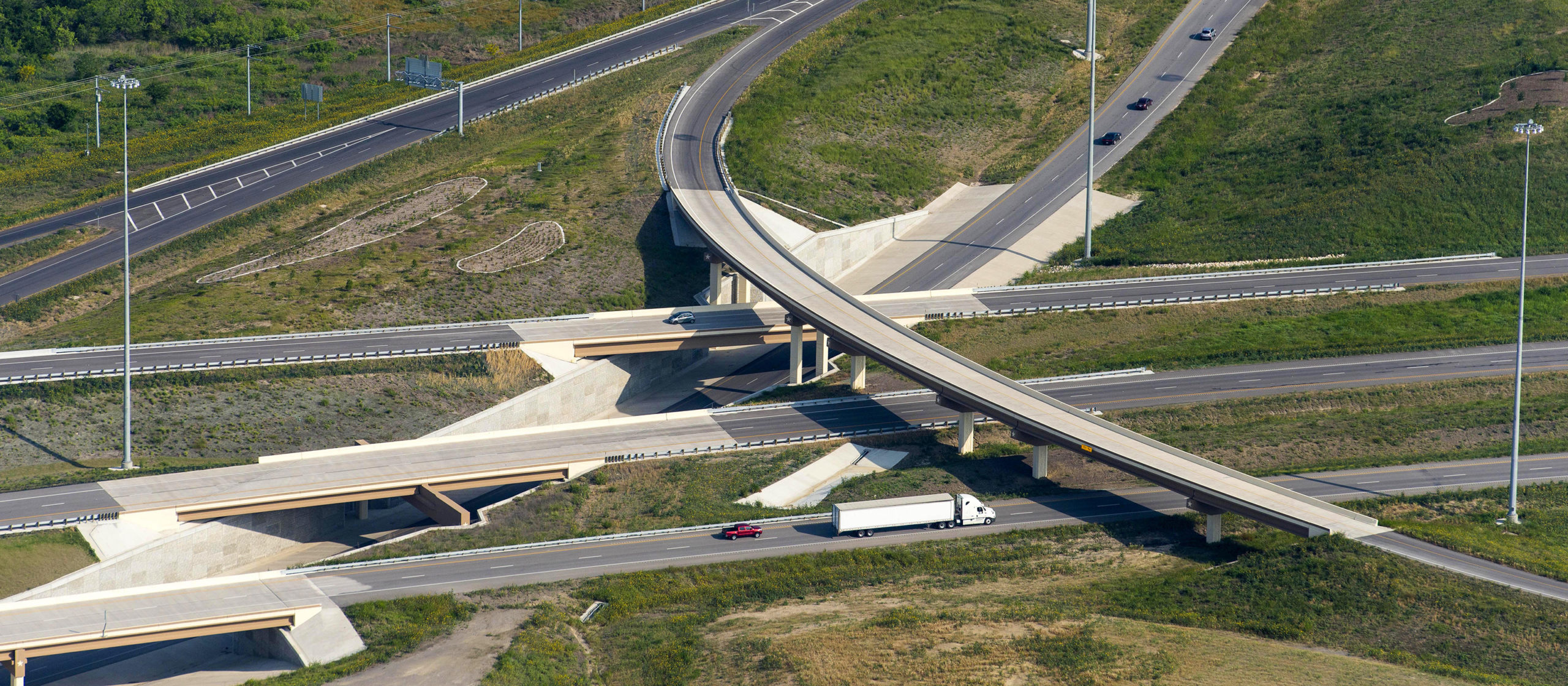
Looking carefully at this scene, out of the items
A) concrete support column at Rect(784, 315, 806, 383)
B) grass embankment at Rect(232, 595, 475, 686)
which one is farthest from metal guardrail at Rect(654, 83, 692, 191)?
grass embankment at Rect(232, 595, 475, 686)

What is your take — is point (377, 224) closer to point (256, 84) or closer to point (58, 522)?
point (256, 84)

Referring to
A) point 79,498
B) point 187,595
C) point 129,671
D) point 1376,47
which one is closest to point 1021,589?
point 187,595

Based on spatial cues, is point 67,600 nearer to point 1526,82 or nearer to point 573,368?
point 573,368

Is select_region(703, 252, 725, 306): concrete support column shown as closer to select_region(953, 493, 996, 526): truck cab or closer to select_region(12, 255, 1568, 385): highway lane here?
select_region(12, 255, 1568, 385): highway lane

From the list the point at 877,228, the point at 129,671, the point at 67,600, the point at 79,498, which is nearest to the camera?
the point at 67,600

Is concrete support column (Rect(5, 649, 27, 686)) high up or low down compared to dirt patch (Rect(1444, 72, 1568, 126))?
down

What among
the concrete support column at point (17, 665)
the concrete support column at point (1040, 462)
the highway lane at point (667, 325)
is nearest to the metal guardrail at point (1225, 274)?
the highway lane at point (667, 325)

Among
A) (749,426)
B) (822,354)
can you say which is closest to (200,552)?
(749,426)
